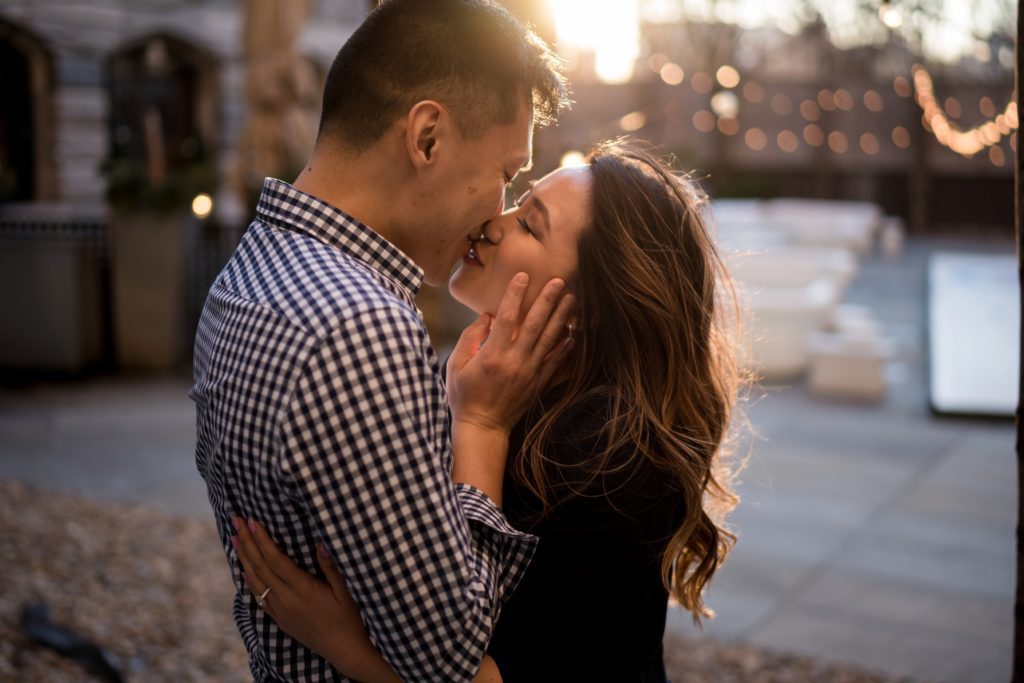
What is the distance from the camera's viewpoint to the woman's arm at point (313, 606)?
5.12 feet

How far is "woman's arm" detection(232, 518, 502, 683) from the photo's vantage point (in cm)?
156

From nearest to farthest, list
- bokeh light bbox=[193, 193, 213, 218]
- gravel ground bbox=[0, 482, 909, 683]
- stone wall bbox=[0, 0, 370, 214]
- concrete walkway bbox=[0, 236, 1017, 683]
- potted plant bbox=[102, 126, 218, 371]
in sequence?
1. gravel ground bbox=[0, 482, 909, 683]
2. concrete walkway bbox=[0, 236, 1017, 683]
3. bokeh light bbox=[193, 193, 213, 218]
4. potted plant bbox=[102, 126, 218, 371]
5. stone wall bbox=[0, 0, 370, 214]

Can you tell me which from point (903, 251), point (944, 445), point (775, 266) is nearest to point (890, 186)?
point (903, 251)

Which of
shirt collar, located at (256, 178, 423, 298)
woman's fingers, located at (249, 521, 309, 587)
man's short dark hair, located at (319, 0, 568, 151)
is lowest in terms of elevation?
woman's fingers, located at (249, 521, 309, 587)

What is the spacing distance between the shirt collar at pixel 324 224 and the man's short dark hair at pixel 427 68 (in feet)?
0.41

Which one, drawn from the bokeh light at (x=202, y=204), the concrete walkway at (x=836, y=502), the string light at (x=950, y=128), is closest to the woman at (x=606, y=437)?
the concrete walkway at (x=836, y=502)

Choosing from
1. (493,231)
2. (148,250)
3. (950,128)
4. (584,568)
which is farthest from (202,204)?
(950,128)

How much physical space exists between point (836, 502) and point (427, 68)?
5388mm

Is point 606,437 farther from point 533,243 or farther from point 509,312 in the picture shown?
point 533,243

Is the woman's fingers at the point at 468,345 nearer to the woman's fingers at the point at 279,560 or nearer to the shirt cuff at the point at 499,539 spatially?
the shirt cuff at the point at 499,539

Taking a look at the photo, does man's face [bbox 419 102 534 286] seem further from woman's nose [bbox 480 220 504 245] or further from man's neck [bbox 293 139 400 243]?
woman's nose [bbox 480 220 504 245]

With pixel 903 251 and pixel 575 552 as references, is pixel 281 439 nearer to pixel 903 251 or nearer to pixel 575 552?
pixel 575 552

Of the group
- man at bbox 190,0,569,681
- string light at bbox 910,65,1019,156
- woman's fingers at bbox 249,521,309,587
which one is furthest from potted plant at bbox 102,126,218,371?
string light at bbox 910,65,1019,156

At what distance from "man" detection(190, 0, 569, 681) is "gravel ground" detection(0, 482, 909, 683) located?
2.73m
